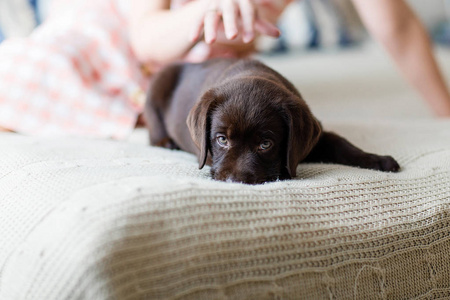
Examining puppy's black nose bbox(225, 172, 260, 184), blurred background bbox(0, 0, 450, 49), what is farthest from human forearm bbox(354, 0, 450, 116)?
blurred background bbox(0, 0, 450, 49)

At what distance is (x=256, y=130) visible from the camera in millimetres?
1553

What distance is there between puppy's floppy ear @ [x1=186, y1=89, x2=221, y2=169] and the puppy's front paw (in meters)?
0.54

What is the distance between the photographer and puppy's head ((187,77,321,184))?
153cm

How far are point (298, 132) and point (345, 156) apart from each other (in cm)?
26

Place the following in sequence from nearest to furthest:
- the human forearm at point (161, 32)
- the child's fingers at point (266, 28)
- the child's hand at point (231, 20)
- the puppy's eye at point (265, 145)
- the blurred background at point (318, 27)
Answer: the puppy's eye at point (265, 145) → the child's hand at point (231, 20) → the child's fingers at point (266, 28) → the human forearm at point (161, 32) → the blurred background at point (318, 27)

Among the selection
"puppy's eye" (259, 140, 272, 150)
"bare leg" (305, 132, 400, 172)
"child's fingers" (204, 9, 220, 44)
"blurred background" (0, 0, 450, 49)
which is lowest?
"blurred background" (0, 0, 450, 49)

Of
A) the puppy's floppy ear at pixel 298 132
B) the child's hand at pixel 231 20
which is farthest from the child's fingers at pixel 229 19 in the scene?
the puppy's floppy ear at pixel 298 132

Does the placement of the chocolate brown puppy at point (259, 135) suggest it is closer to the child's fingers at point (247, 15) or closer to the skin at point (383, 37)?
the child's fingers at point (247, 15)

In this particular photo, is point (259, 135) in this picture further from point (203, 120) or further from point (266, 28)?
point (266, 28)

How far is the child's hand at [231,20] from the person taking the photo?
168 cm

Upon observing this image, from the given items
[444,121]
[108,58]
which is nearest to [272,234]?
[444,121]

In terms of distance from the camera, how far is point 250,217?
3.64 feet

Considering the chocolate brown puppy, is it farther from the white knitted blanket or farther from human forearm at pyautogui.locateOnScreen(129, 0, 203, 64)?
human forearm at pyautogui.locateOnScreen(129, 0, 203, 64)

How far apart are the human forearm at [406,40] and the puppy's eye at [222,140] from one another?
129 centimetres
